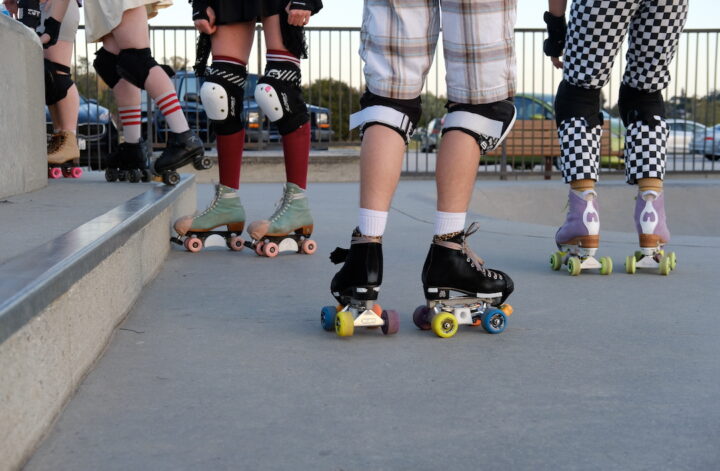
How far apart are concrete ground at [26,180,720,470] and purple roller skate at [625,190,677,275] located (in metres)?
0.22

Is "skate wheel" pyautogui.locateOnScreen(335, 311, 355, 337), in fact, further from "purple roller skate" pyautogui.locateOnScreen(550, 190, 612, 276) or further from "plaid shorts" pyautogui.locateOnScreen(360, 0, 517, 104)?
"purple roller skate" pyautogui.locateOnScreen(550, 190, 612, 276)

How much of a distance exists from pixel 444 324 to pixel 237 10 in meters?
2.02

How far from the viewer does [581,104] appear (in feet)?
13.2

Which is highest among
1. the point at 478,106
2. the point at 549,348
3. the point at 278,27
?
the point at 278,27

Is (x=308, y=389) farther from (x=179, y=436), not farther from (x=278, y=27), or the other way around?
(x=278, y=27)

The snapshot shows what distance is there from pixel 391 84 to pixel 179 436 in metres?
1.29

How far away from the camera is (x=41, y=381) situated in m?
1.64

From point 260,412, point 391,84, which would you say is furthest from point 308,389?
point 391,84

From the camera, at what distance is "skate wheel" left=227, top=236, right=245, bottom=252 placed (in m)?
4.34

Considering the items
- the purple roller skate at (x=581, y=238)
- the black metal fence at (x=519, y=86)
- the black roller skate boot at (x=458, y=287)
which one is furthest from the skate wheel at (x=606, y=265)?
the black metal fence at (x=519, y=86)

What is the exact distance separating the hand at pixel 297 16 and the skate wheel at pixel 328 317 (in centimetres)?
177

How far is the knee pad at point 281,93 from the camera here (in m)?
4.13

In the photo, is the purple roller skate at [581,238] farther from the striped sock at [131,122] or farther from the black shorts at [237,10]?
the striped sock at [131,122]

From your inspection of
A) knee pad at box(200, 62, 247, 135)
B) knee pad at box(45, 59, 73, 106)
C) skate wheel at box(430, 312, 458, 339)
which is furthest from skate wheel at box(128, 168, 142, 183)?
skate wheel at box(430, 312, 458, 339)
